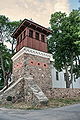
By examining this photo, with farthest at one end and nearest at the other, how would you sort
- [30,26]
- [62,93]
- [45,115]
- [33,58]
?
[30,26]
[62,93]
[33,58]
[45,115]

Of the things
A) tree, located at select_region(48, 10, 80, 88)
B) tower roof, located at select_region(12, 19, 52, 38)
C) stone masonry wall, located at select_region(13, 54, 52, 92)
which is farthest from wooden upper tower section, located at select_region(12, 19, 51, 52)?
tree, located at select_region(48, 10, 80, 88)

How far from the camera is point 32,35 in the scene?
18875 millimetres

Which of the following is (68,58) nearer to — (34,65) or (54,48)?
(54,48)

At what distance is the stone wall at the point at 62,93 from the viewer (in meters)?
17.8

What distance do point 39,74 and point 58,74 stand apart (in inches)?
476

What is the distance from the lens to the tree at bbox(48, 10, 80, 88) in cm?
2306

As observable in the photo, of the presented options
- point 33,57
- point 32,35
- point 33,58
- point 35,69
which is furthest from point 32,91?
point 32,35

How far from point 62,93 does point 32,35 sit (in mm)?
8103

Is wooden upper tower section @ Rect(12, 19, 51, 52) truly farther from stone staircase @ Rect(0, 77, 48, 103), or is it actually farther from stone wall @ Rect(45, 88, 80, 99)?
stone wall @ Rect(45, 88, 80, 99)

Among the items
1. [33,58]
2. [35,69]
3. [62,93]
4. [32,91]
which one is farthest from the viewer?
[62,93]

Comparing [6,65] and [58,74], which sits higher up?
[6,65]

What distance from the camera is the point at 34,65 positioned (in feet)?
58.8

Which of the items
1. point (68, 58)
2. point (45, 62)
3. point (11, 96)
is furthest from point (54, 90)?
point (68, 58)

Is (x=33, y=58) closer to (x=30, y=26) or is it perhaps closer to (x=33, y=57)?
(x=33, y=57)
